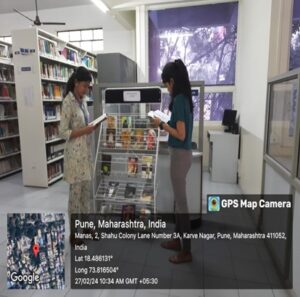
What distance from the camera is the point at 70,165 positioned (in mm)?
2238

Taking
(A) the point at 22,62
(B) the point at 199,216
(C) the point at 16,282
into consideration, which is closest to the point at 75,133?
(C) the point at 16,282

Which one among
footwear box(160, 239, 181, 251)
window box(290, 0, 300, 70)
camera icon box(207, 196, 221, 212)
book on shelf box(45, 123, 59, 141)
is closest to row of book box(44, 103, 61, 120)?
book on shelf box(45, 123, 59, 141)

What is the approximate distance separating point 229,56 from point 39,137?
12.6 ft

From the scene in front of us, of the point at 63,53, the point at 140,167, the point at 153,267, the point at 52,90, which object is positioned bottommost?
the point at 153,267

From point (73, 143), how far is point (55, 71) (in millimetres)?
2958

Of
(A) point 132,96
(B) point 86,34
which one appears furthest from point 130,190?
(B) point 86,34

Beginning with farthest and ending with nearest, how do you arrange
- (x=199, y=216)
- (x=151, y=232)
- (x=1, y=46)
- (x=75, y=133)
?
(x=1, y=46)
(x=199, y=216)
(x=151, y=232)
(x=75, y=133)

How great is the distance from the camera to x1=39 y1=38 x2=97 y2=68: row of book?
420 centimetres

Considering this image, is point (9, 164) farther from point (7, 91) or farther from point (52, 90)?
point (52, 90)

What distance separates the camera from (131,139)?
2.58 m

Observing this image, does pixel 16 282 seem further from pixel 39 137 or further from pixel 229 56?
pixel 229 56

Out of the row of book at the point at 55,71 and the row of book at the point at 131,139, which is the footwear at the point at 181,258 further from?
the row of book at the point at 55,71

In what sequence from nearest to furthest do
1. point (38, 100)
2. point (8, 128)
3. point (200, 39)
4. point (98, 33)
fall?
point (38, 100)
point (8, 128)
point (200, 39)
point (98, 33)

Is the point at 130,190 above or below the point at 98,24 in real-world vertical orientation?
below
